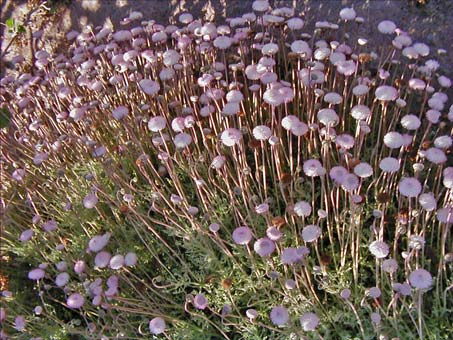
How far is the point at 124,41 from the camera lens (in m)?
3.15

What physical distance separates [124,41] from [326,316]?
Result: 76.6 inches

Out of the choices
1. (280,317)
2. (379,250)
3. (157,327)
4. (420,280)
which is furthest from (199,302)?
(420,280)

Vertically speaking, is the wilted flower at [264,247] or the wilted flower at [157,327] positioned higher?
Result: the wilted flower at [264,247]

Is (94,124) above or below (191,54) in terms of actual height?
below

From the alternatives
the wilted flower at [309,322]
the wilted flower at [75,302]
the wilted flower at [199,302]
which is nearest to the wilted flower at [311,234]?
the wilted flower at [309,322]

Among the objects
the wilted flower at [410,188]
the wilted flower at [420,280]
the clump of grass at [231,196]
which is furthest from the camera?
the clump of grass at [231,196]

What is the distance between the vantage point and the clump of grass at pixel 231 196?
205 centimetres

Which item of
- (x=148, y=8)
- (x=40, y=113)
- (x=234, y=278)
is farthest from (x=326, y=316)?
(x=148, y=8)

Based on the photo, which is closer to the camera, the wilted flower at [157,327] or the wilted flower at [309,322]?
the wilted flower at [309,322]

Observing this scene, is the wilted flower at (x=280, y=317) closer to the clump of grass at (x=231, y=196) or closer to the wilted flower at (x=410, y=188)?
the clump of grass at (x=231, y=196)

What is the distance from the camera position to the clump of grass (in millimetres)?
2049

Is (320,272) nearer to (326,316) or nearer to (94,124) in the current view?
(326,316)

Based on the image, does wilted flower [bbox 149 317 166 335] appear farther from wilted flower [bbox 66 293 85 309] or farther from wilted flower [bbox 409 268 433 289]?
wilted flower [bbox 409 268 433 289]

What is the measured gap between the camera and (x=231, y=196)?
2.13 metres
